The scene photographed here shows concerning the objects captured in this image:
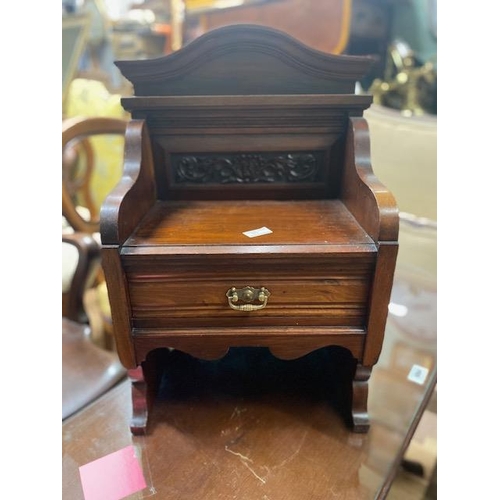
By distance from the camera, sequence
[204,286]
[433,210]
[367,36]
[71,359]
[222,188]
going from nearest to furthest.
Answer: [204,286] < [222,188] < [71,359] < [433,210] < [367,36]

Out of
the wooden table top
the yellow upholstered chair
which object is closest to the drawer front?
the wooden table top

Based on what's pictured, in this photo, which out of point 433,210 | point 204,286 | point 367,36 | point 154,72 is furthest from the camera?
point 367,36

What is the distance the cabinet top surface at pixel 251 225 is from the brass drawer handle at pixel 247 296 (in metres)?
0.07

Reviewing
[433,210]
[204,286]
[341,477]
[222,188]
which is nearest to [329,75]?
[222,188]

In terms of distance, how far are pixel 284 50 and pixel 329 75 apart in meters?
0.10

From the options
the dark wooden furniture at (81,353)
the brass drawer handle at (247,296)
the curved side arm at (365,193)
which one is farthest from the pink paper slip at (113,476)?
the curved side arm at (365,193)

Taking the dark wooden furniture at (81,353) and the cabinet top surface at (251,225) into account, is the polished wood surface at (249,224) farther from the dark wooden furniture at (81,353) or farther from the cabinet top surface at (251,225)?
the dark wooden furniture at (81,353)

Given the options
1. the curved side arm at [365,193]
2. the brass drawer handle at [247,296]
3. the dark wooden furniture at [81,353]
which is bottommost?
the dark wooden furniture at [81,353]

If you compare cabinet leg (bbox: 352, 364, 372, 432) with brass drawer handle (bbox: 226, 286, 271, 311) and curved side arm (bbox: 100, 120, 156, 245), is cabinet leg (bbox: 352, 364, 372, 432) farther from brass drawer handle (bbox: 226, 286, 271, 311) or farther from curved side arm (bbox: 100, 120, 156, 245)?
curved side arm (bbox: 100, 120, 156, 245)

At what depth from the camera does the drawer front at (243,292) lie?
574 mm

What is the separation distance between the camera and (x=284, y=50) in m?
0.69

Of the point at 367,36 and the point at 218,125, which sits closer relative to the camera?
the point at 218,125

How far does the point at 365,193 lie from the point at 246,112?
284 mm

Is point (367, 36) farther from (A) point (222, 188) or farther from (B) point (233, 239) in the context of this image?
(B) point (233, 239)
